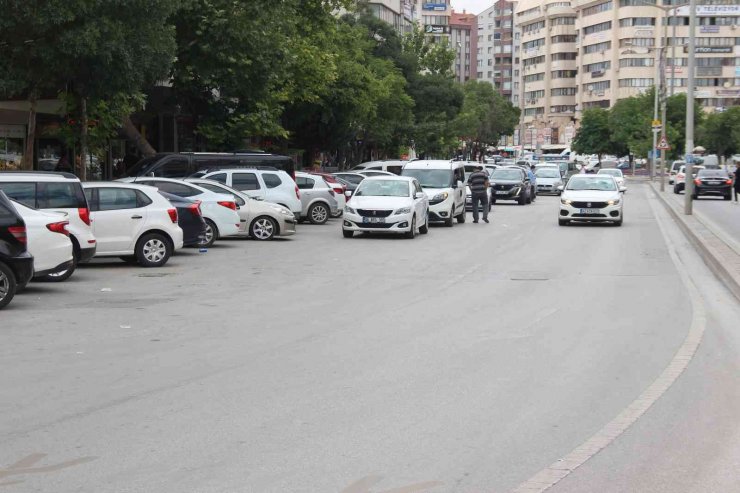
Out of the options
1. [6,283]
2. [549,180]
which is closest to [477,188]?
[6,283]

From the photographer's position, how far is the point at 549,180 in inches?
2386

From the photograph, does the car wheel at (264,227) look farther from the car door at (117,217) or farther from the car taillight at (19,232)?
the car taillight at (19,232)

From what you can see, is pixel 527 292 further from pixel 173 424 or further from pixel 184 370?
pixel 173 424

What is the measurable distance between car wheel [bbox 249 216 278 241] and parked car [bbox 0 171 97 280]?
29.1 ft

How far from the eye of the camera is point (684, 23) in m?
132

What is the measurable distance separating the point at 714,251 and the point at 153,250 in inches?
435

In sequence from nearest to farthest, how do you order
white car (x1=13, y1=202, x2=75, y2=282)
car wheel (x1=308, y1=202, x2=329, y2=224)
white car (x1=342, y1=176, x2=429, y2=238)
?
1. white car (x1=13, y1=202, x2=75, y2=282)
2. white car (x1=342, y1=176, x2=429, y2=238)
3. car wheel (x1=308, y1=202, x2=329, y2=224)

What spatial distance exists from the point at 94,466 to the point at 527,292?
10.5 m

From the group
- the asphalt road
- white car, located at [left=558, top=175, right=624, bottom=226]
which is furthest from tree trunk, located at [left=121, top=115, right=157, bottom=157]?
the asphalt road

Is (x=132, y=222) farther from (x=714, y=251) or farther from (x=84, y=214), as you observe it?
(x=714, y=251)

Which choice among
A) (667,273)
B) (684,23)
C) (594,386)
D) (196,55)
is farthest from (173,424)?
(684,23)

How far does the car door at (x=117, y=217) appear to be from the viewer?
65.0 ft

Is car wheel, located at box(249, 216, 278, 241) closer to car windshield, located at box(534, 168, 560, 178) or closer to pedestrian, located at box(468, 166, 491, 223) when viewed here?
pedestrian, located at box(468, 166, 491, 223)

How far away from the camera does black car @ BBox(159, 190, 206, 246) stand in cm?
2220
